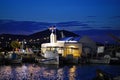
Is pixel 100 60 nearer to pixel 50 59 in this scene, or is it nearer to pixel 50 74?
pixel 50 59

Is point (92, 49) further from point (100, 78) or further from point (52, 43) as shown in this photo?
point (100, 78)

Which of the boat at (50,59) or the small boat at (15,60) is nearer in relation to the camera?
the boat at (50,59)

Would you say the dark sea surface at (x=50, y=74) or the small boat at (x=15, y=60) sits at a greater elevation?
the small boat at (x=15, y=60)

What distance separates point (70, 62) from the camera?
77.9 metres

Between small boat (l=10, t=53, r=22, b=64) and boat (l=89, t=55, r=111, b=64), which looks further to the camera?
boat (l=89, t=55, r=111, b=64)

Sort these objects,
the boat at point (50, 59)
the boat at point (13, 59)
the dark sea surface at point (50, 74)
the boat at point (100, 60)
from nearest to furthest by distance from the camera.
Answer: the dark sea surface at point (50, 74)
the boat at point (50, 59)
the boat at point (13, 59)
the boat at point (100, 60)

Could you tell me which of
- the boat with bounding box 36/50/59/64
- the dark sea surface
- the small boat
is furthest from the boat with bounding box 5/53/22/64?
the dark sea surface

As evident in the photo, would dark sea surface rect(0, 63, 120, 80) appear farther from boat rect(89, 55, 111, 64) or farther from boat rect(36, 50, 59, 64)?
boat rect(89, 55, 111, 64)

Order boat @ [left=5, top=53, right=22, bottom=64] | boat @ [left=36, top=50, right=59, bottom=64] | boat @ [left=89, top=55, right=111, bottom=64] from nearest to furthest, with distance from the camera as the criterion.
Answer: boat @ [left=36, top=50, right=59, bottom=64] < boat @ [left=5, top=53, right=22, bottom=64] < boat @ [left=89, top=55, right=111, bottom=64]

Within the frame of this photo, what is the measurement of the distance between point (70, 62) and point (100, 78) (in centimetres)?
4168

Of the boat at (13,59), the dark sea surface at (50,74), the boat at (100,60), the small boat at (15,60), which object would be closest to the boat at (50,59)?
the small boat at (15,60)

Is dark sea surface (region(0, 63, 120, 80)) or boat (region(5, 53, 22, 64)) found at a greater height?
boat (region(5, 53, 22, 64))

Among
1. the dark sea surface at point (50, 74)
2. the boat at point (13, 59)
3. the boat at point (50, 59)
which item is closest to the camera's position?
the dark sea surface at point (50, 74)

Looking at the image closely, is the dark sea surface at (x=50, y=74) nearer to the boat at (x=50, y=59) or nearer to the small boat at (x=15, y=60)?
the boat at (x=50, y=59)
